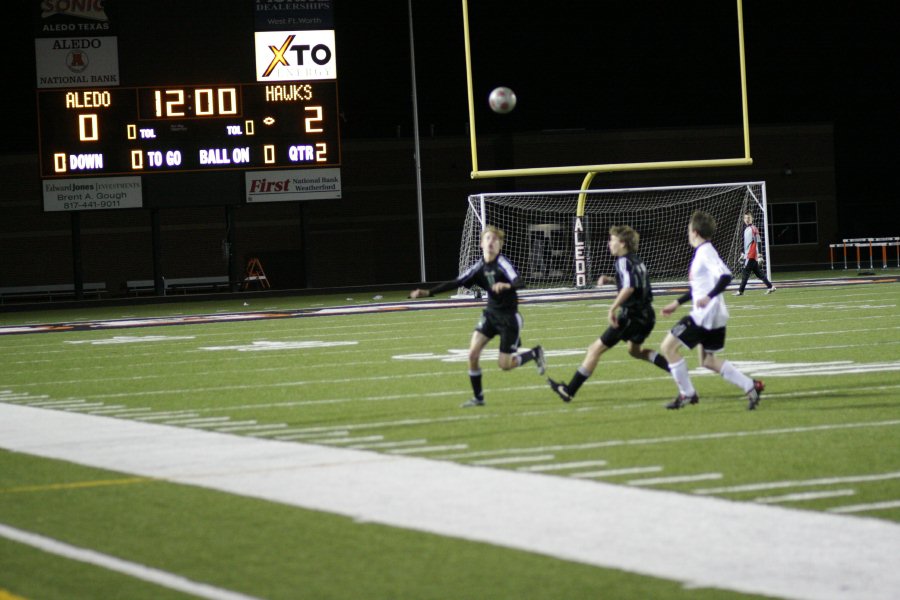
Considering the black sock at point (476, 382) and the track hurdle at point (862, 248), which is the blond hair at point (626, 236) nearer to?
the black sock at point (476, 382)

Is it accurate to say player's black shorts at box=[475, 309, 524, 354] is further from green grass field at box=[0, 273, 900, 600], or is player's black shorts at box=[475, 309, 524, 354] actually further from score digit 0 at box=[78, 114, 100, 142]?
score digit 0 at box=[78, 114, 100, 142]

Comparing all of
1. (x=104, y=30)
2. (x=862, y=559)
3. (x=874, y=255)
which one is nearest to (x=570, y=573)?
(x=862, y=559)

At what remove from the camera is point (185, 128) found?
3459 centimetres

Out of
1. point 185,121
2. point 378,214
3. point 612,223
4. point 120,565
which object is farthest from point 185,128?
point 120,565

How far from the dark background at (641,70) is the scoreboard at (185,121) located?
17.5m

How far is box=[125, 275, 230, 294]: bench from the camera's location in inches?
1788

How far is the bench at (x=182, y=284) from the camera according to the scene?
45406 millimetres

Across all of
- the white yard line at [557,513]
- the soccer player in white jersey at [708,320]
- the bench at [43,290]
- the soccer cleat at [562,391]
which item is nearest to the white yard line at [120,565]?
the white yard line at [557,513]

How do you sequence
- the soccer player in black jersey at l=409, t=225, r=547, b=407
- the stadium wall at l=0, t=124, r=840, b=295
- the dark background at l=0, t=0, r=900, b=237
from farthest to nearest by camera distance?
the dark background at l=0, t=0, r=900, b=237 < the stadium wall at l=0, t=124, r=840, b=295 < the soccer player in black jersey at l=409, t=225, r=547, b=407

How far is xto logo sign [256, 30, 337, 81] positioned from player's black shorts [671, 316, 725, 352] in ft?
80.1

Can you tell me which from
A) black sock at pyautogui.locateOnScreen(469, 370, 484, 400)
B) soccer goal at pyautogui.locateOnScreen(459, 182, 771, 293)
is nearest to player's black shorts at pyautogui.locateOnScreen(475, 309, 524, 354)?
black sock at pyautogui.locateOnScreen(469, 370, 484, 400)

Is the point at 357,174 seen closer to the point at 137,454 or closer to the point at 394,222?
the point at 394,222

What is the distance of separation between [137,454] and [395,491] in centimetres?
259

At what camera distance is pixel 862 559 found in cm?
590
